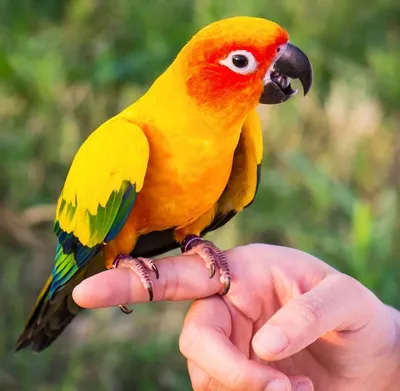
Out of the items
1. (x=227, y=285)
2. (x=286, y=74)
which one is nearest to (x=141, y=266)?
(x=227, y=285)

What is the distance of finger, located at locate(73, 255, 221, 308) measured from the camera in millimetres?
783

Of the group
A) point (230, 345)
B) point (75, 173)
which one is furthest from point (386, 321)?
point (75, 173)

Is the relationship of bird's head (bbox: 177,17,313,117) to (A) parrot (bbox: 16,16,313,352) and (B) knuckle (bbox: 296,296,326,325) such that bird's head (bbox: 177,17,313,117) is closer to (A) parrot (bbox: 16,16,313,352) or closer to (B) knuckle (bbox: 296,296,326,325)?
(A) parrot (bbox: 16,16,313,352)

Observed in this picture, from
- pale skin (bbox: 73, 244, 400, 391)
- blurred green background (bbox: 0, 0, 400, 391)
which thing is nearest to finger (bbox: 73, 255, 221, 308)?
pale skin (bbox: 73, 244, 400, 391)

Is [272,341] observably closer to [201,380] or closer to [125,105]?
[201,380]

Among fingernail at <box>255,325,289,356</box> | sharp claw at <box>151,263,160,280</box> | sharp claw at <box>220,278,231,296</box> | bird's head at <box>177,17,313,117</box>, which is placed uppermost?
bird's head at <box>177,17,313,117</box>

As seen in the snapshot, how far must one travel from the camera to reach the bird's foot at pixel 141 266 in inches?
34.3

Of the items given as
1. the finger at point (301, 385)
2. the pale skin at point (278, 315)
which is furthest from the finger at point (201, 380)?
the finger at point (301, 385)

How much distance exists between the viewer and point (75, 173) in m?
0.95

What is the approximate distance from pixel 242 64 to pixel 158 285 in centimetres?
33

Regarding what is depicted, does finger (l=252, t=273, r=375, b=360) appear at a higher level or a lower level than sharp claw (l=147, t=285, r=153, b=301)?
higher

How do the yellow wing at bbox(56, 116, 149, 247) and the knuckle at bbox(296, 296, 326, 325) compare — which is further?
the yellow wing at bbox(56, 116, 149, 247)

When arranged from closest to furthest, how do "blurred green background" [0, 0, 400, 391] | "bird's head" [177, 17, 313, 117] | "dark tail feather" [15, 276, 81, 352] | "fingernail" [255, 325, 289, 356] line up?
"fingernail" [255, 325, 289, 356]
"bird's head" [177, 17, 313, 117]
"dark tail feather" [15, 276, 81, 352]
"blurred green background" [0, 0, 400, 391]

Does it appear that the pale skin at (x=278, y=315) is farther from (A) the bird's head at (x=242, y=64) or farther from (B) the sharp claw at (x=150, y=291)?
(A) the bird's head at (x=242, y=64)
